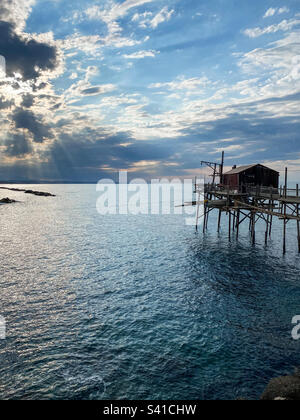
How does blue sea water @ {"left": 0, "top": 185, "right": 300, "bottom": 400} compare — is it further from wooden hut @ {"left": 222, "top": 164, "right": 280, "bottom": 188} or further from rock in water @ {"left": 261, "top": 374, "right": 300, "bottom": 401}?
wooden hut @ {"left": 222, "top": 164, "right": 280, "bottom": 188}

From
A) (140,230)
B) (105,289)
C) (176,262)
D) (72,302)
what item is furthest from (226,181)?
(72,302)

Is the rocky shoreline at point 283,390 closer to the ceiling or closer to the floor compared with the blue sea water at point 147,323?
closer to the ceiling

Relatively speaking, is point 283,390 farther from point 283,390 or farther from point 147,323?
point 147,323

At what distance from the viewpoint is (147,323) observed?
14.7 meters

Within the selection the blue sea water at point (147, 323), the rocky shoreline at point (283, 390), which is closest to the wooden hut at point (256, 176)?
the blue sea water at point (147, 323)

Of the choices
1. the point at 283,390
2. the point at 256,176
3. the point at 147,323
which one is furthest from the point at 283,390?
the point at 256,176

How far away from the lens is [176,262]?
26453 mm

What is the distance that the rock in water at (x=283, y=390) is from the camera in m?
8.46

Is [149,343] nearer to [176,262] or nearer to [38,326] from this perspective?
[38,326]

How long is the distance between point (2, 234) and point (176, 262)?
106 ft

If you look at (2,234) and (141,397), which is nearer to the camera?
(141,397)

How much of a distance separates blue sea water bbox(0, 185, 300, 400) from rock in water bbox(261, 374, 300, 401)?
0.78 metres

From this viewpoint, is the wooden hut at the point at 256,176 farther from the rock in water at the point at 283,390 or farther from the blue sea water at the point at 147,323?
the rock in water at the point at 283,390

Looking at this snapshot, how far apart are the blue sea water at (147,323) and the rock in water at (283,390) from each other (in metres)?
0.78
